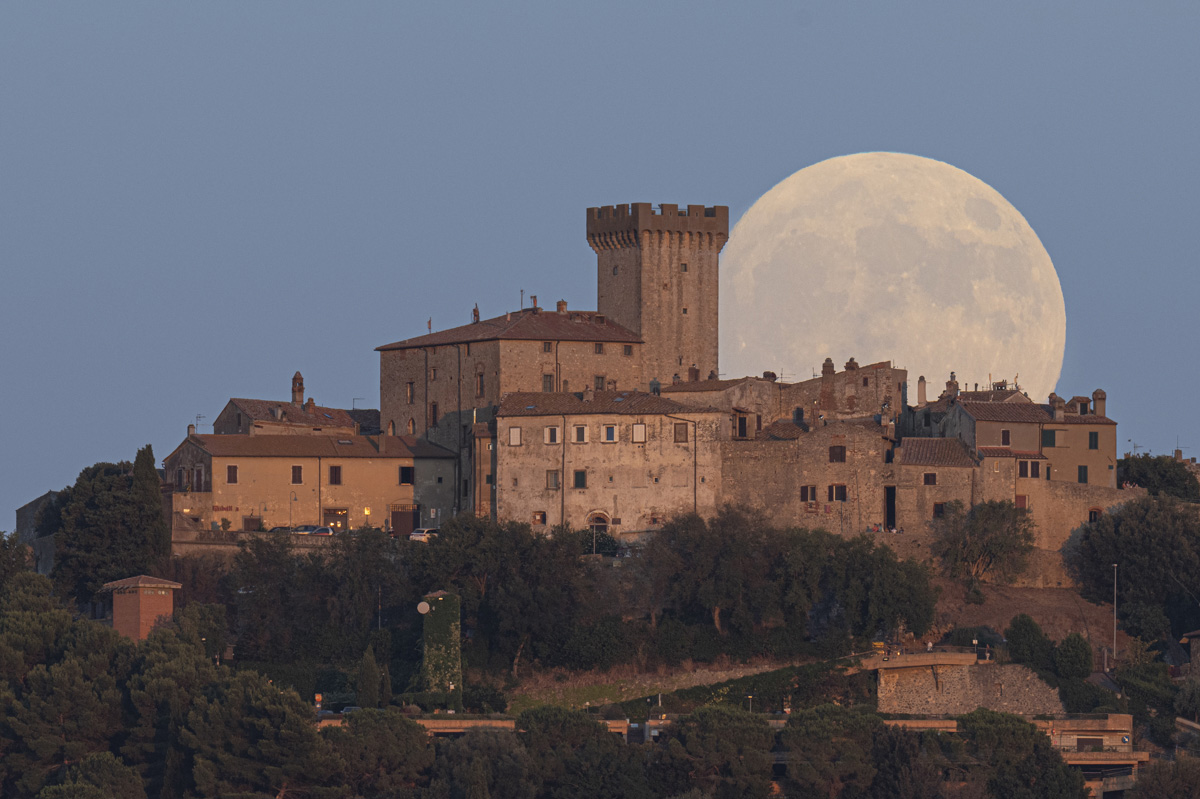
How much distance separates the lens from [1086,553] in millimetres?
68625

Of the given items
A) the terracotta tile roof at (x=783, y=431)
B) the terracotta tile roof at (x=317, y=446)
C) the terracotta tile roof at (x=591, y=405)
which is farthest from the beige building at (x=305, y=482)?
the terracotta tile roof at (x=783, y=431)

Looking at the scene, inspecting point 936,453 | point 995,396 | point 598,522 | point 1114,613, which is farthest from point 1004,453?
point 598,522

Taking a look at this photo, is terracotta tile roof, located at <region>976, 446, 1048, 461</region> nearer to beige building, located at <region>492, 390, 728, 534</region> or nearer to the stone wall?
beige building, located at <region>492, 390, 728, 534</region>

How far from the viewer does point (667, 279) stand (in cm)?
8275

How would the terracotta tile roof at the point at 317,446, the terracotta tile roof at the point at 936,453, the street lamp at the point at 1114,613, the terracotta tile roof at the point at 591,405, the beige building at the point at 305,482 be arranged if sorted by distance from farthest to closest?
the terracotta tile roof at the point at 317,446 < the beige building at the point at 305,482 < the terracotta tile roof at the point at 591,405 < the terracotta tile roof at the point at 936,453 < the street lamp at the point at 1114,613

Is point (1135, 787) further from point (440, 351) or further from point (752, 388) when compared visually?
point (440, 351)

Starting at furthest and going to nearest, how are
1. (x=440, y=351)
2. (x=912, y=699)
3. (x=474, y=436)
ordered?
(x=440, y=351)
(x=474, y=436)
(x=912, y=699)

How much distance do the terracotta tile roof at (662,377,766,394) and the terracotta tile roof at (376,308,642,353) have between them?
2.43 metres

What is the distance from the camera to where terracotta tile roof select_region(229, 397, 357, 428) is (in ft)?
262

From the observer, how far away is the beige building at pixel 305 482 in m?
73.4

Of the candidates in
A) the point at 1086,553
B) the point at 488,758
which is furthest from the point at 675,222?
the point at 488,758

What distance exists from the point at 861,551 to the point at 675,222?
20285mm

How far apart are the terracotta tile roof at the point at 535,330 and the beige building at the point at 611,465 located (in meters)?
6.76

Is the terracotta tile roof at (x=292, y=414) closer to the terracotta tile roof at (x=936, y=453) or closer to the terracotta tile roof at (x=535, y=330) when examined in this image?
the terracotta tile roof at (x=535, y=330)
